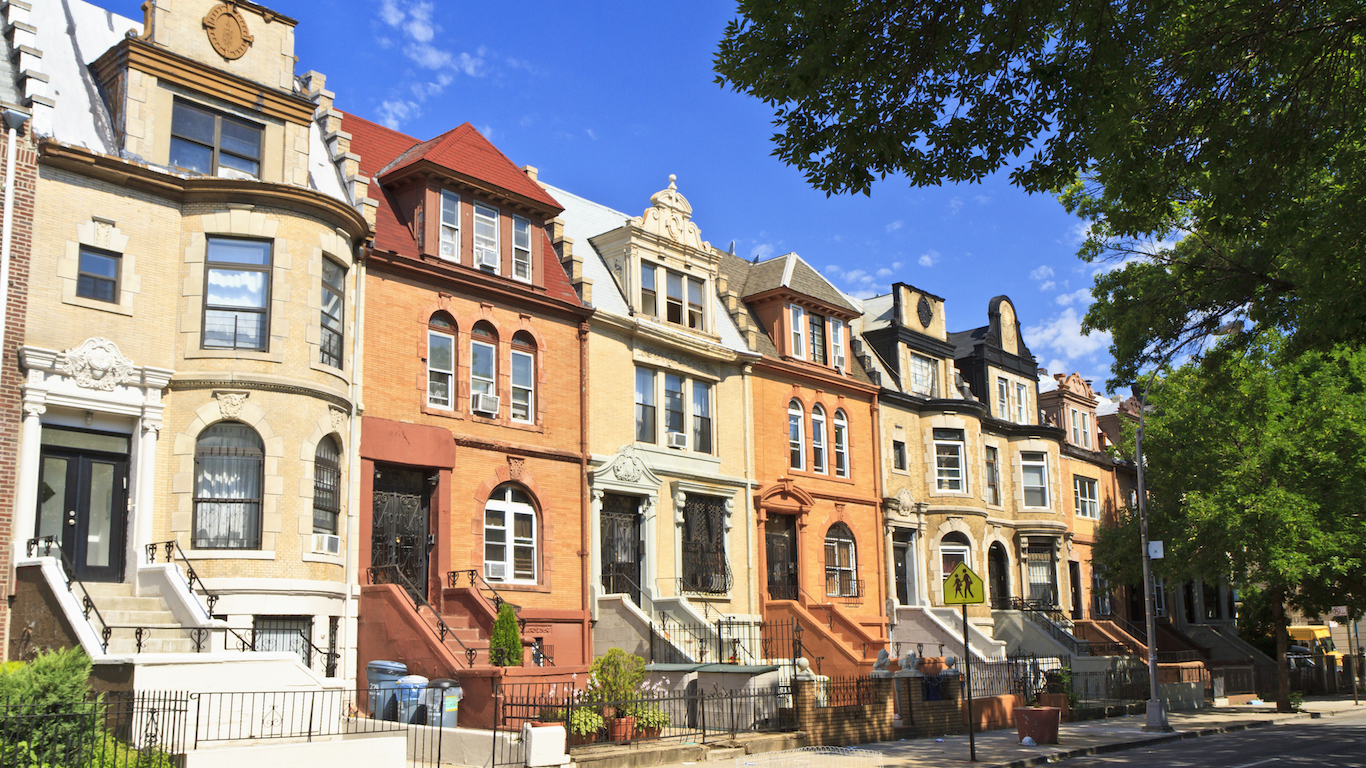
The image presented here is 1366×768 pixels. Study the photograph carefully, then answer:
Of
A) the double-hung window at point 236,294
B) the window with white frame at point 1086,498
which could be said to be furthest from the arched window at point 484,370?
the window with white frame at point 1086,498

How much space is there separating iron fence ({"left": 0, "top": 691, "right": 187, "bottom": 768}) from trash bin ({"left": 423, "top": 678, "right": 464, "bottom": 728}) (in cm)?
494

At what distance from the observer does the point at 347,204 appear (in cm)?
2034

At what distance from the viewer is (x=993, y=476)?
3969 cm

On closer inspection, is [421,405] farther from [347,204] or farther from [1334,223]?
[1334,223]

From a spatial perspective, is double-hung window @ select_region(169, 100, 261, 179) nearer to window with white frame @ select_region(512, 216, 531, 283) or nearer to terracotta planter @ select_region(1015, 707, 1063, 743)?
window with white frame @ select_region(512, 216, 531, 283)

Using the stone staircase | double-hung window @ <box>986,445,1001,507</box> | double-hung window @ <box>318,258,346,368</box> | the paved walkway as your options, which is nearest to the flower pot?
the paved walkway

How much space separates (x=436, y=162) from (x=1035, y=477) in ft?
87.2

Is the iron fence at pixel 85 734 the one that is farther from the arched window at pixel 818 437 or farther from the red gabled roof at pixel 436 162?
the arched window at pixel 818 437

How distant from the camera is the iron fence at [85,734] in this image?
447 inches

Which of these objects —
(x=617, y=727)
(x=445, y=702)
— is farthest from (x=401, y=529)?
(x=617, y=727)

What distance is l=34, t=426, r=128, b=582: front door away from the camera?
57.6 feet

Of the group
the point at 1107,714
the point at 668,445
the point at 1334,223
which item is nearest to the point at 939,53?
the point at 1334,223

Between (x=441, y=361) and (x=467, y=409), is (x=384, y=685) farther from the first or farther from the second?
(x=441, y=361)

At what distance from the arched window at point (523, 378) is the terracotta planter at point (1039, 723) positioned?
1208 cm
